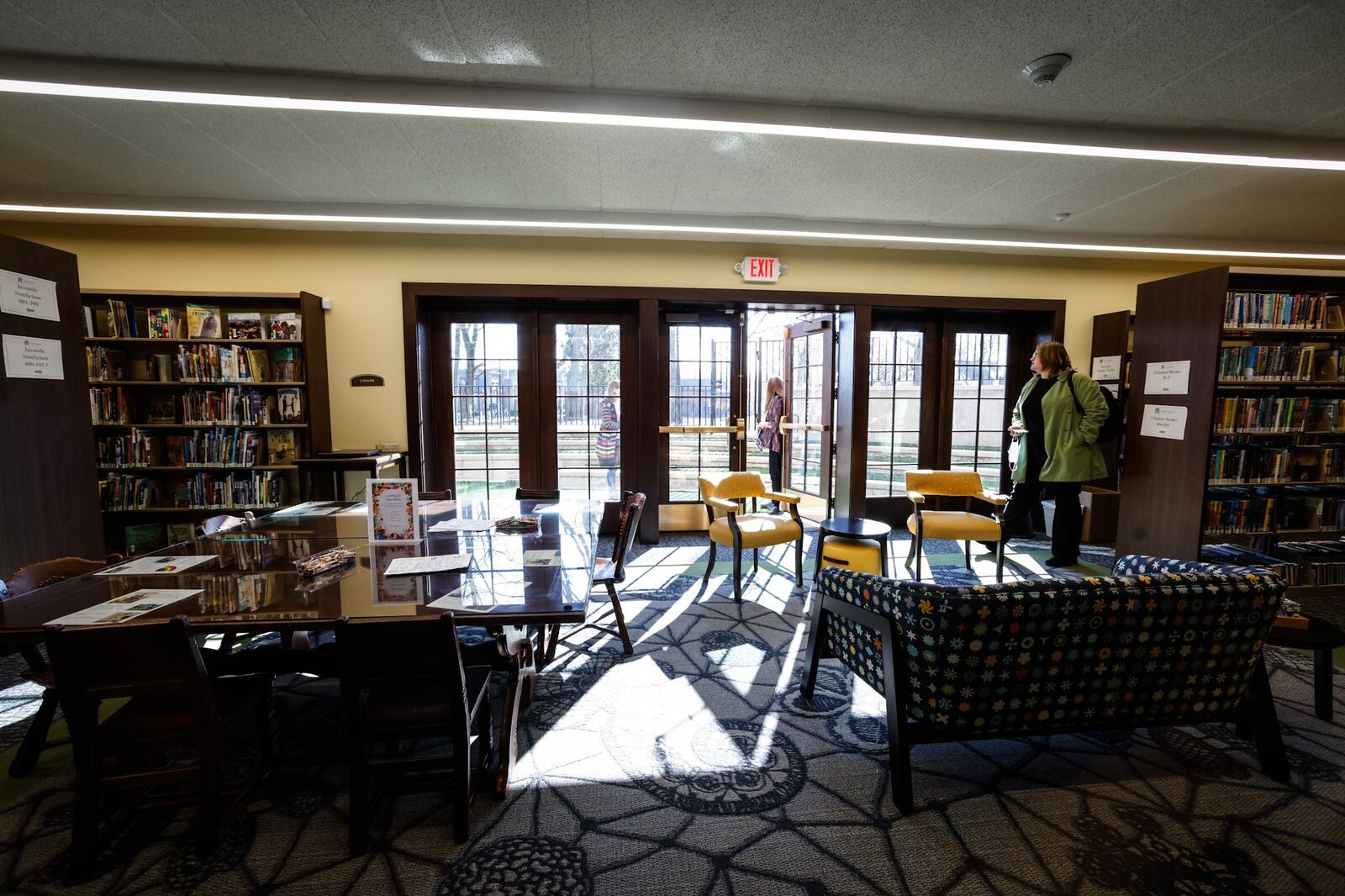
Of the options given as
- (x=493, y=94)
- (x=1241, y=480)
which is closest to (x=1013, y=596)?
(x=493, y=94)

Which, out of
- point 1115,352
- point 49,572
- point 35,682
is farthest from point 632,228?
point 1115,352

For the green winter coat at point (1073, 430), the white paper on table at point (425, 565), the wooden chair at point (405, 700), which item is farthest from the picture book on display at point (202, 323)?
the green winter coat at point (1073, 430)

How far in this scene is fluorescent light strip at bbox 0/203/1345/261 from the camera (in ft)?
13.6

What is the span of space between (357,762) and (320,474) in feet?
11.6

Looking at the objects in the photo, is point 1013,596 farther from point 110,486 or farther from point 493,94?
point 110,486

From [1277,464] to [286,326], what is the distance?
781 centimetres

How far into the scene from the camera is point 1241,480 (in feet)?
12.9

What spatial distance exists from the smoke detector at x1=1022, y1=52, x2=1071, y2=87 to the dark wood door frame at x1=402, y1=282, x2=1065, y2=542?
271 cm

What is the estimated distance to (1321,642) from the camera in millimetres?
2217

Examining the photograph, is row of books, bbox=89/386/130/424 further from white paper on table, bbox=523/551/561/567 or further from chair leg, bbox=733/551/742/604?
chair leg, bbox=733/551/742/604

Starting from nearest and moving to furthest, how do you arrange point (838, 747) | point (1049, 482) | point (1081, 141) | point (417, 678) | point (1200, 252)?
1. point (417, 678)
2. point (838, 747)
3. point (1081, 141)
4. point (1049, 482)
5. point (1200, 252)

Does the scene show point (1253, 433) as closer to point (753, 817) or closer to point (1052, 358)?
point (1052, 358)

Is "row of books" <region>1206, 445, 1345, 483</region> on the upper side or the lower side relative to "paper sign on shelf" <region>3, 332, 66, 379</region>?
lower

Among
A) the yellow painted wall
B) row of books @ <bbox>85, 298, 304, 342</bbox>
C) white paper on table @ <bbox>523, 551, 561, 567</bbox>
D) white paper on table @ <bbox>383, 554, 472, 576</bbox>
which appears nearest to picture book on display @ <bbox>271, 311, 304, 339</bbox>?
row of books @ <bbox>85, 298, 304, 342</bbox>
